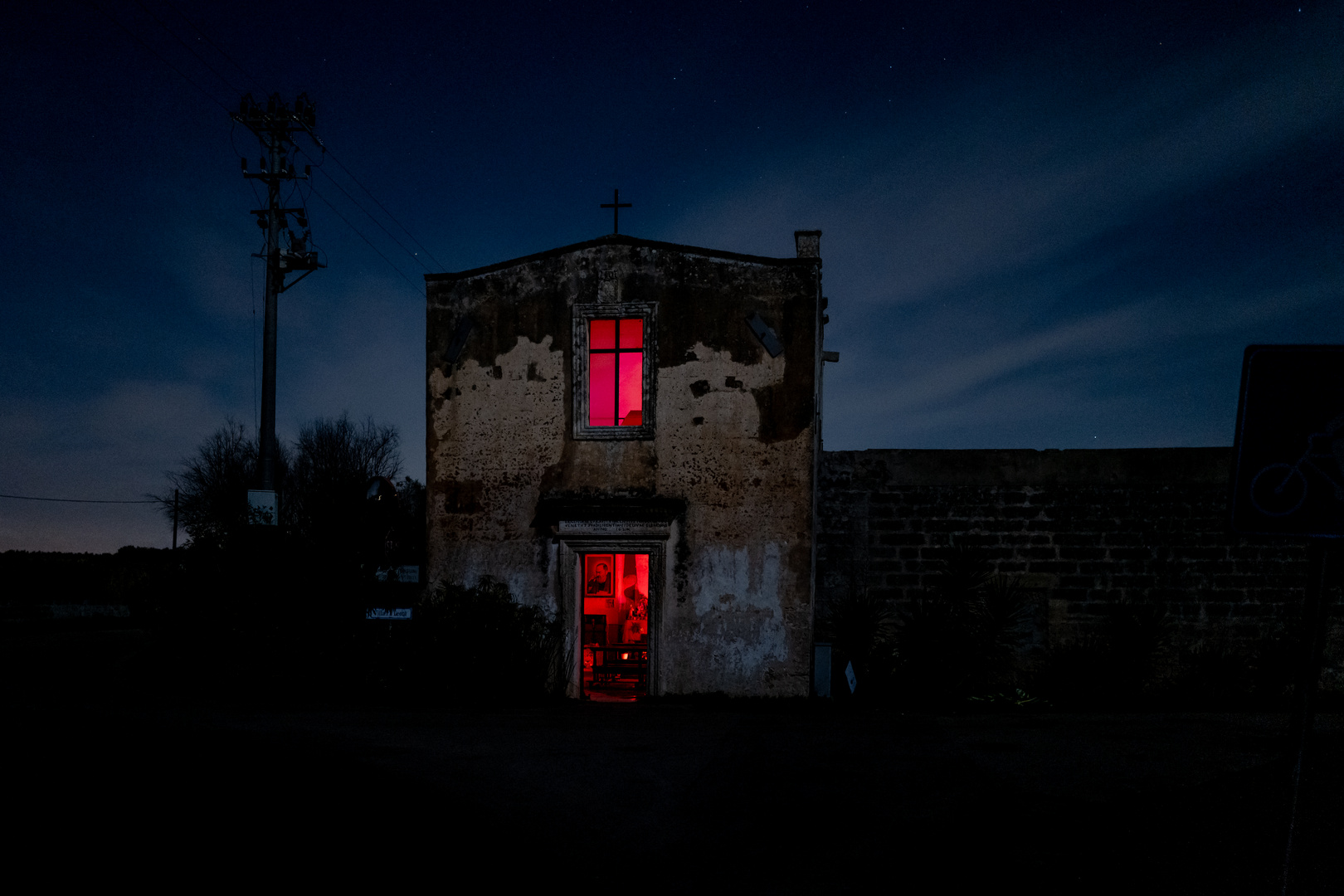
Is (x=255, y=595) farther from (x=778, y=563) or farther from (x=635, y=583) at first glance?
(x=778, y=563)

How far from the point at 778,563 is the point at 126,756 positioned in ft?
23.9

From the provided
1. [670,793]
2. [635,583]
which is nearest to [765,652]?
[635,583]

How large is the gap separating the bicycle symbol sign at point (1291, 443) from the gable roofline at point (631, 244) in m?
8.14

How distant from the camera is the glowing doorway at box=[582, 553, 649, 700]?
509 inches

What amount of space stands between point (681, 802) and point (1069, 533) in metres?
8.28

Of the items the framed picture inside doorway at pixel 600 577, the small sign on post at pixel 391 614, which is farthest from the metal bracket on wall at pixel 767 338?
the small sign on post at pixel 391 614

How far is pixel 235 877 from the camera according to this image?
3738 mm

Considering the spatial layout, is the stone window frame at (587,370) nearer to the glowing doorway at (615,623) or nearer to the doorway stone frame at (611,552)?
the doorway stone frame at (611,552)

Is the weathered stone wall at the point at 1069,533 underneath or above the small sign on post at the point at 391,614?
above

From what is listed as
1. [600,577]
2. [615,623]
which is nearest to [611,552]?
[600,577]

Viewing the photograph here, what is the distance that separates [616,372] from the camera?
11625 mm

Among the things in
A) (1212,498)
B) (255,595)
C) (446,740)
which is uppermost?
(1212,498)

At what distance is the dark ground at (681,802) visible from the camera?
3943 millimetres

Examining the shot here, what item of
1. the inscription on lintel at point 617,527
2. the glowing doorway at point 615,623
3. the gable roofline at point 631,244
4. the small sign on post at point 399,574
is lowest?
the glowing doorway at point 615,623
